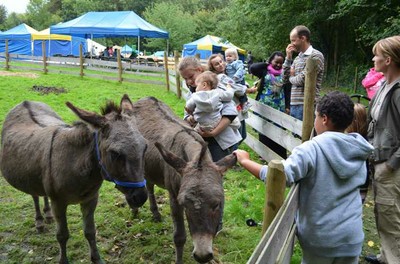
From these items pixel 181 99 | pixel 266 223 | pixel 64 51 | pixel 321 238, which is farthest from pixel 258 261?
pixel 64 51

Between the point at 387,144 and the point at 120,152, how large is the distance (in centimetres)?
235

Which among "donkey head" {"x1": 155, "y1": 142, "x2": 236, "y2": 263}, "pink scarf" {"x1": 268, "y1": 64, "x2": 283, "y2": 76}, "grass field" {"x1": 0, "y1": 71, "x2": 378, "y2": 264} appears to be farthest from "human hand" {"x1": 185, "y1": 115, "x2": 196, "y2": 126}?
"pink scarf" {"x1": 268, "y1": 64, "x2": 283, "y2": 76}

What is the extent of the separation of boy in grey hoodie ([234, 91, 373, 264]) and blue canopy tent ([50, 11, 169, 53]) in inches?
955

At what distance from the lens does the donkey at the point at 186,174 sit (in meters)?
2.63

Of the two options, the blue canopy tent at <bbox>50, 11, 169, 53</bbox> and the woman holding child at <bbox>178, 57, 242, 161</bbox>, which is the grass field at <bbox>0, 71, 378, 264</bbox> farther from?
the blue canopy tent at <bbox>50, 11, 169, 53</bbox>

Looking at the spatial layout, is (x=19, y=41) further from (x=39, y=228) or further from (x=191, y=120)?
(x=191, y=120)

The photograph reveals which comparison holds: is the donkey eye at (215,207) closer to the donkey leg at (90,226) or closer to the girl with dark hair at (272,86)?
the donkey leg at (90,226)

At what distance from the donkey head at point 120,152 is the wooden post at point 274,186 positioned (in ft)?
4.01

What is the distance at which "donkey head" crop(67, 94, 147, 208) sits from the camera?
3084 millimetres

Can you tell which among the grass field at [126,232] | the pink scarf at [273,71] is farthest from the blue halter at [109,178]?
the pink scarf at [273,71]

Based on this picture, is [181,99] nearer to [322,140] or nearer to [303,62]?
[303,62]

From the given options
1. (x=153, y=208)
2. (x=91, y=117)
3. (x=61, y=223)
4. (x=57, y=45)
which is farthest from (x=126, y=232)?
(x=57, y=45)

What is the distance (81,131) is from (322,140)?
233 cm

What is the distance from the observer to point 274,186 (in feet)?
7.56
